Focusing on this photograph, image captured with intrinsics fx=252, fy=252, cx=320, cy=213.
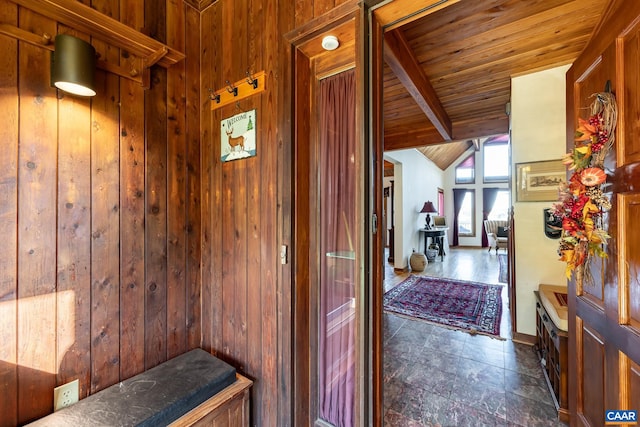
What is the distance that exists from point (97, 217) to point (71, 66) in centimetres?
71

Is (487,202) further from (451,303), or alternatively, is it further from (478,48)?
(478,48)

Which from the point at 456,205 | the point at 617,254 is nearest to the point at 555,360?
the point at 617,254

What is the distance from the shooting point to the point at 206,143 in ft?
5.69

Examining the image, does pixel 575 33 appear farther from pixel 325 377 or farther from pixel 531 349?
pixel 325 377

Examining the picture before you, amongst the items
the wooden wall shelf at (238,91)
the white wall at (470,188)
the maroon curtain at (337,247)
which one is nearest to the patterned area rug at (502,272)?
the white wall at (470,188)

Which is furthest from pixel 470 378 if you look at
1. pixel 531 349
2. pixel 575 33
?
pixel 575 33

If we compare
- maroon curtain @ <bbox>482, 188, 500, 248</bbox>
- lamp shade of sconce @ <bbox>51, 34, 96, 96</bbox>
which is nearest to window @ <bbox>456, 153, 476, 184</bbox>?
maroon curtain @ <bbox>482, 188, 500, 248</bbox>

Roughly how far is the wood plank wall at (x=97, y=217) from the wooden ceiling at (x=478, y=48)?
1.46 m

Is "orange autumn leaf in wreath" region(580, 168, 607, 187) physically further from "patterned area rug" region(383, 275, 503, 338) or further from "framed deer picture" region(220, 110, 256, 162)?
"patterned area rug" region(383, 275, 503, 338)

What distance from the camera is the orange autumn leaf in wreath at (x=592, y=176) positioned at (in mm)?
1019

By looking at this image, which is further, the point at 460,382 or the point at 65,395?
the point at 460,382

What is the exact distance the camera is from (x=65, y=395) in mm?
1217

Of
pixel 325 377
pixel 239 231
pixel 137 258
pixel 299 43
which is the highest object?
pixel 299 43

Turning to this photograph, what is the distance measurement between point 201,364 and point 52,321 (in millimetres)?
734
